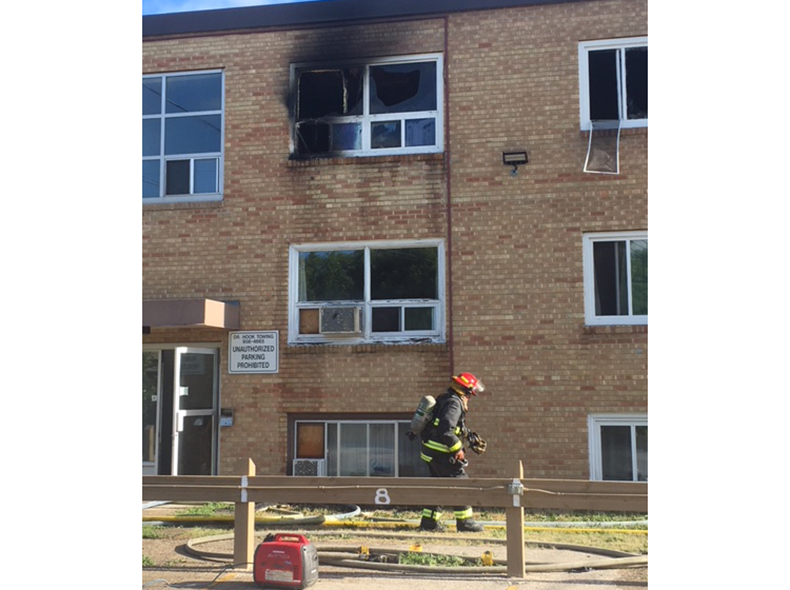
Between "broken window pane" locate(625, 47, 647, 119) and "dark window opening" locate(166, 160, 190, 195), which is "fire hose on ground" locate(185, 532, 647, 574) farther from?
"broken window pane" locate(625, 47, 647, 119)

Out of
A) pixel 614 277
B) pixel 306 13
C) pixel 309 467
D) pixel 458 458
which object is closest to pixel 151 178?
pixel 306 13

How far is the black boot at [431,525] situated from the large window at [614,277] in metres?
2.84

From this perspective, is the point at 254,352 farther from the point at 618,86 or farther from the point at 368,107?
the point at 618,86

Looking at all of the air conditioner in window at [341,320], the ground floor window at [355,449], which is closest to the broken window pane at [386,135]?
the air conditioner in window at [341,320]

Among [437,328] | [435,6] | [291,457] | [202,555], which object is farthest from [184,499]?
[435,6]

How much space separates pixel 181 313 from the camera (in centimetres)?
880

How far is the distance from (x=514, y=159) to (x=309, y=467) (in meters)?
4.09

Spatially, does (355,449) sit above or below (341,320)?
below

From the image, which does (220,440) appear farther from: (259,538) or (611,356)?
(611,356)

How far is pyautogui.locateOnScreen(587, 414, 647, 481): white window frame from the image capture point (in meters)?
8.80

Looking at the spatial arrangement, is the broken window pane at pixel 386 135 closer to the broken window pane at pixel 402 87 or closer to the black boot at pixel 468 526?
the broken window pane at pixel 402 87

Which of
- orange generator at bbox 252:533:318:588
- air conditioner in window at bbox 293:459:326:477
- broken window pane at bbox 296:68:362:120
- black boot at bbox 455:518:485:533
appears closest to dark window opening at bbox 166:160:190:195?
broken window pane at bbox 296:68:362:120

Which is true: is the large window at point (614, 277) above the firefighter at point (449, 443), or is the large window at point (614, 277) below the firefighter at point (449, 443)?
above

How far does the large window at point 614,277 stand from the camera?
355 inches
